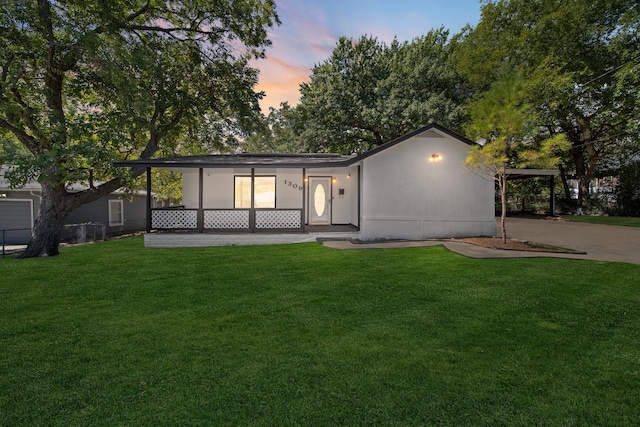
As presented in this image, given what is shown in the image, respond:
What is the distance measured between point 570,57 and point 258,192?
21.5 metres

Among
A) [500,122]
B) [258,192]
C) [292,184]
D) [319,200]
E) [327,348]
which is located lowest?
[327,348]

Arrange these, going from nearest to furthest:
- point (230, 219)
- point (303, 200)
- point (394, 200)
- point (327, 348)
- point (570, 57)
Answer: point (327, 348) < point (394, 200) < point (230, 219) < point (303, 200) < point (570, 57)

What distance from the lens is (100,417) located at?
2.52 m

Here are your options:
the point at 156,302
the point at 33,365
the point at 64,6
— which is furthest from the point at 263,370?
the point at 64,6

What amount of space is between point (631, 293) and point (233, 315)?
6.63 m

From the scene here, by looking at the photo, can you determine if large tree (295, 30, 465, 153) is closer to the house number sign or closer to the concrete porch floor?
the house number sign

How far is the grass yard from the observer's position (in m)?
2.62

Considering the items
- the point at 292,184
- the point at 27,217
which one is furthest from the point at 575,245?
the point at 27,217

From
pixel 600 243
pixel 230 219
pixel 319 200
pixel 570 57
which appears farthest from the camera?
pixel 570 57

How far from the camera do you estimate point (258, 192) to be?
1405cm

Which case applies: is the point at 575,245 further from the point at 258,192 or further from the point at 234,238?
the point at 258,192

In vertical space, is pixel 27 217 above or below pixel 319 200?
below

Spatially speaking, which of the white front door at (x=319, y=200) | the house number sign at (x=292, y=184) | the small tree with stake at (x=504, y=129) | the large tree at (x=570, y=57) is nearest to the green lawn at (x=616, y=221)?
the large tree at (x=570, y=57)

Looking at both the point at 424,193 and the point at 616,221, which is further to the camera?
the point at 616,221
